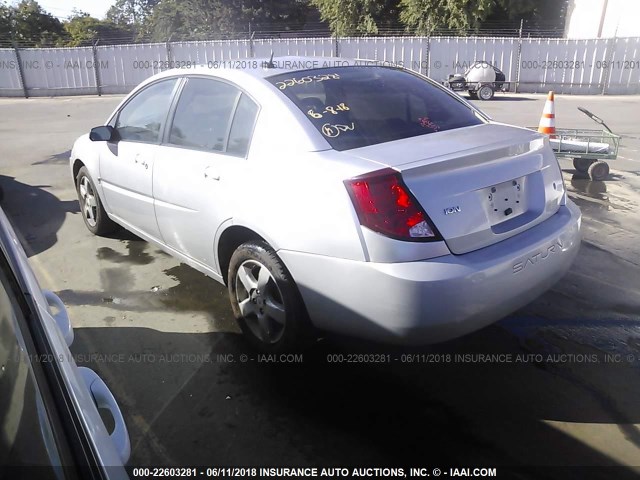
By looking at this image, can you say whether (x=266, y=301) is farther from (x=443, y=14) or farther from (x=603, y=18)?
(x=603, y=18)

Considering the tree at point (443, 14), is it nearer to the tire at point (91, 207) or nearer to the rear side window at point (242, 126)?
the tire at point (91, 207)

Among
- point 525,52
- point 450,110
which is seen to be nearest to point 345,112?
point 450,110

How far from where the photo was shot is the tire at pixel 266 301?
2.89 metres

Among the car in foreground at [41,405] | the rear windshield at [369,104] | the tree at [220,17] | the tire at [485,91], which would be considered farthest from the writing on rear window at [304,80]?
the tree at [220,17]

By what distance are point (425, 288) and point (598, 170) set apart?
5.74 m

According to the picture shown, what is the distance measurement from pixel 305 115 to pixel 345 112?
26 centimetres

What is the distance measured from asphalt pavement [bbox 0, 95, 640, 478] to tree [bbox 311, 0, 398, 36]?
31.3 meters

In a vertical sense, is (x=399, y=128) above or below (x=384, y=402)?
above

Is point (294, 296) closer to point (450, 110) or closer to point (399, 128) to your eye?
point (399, 128)

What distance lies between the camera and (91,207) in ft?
16.7

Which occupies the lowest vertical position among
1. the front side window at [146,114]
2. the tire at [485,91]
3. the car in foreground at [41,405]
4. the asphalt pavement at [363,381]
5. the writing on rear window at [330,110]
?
the asphalt pavement at [363,381]

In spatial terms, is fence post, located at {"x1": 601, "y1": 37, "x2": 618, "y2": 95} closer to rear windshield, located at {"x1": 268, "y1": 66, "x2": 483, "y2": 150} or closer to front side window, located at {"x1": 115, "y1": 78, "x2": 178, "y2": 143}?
rear windshield, located at {"x1": 268, "y1": 66, "x2": 483, "y2": 150}

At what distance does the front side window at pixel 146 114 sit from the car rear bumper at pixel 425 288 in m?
1.72

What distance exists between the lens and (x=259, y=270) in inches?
121
